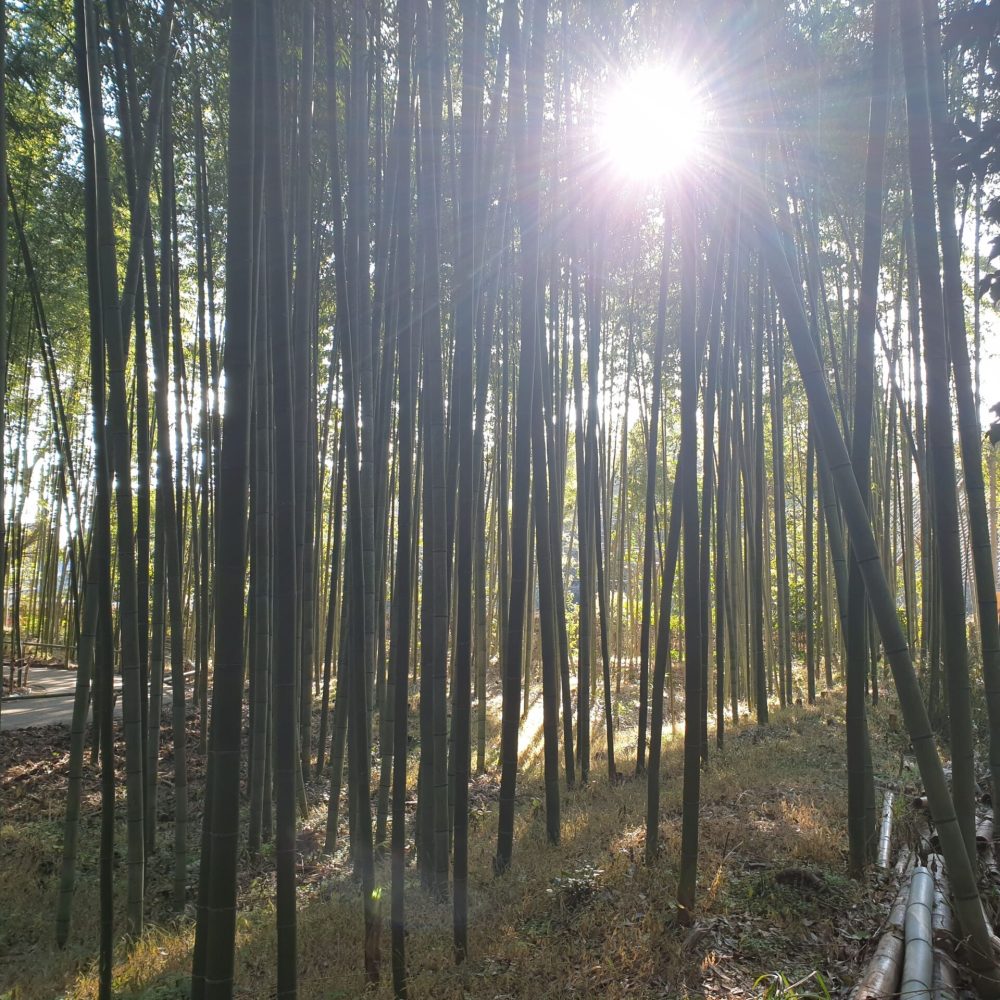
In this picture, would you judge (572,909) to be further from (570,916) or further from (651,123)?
(651,123)

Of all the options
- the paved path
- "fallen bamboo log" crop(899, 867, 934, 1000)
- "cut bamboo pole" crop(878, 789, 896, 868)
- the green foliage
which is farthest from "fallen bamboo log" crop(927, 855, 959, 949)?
the paved path

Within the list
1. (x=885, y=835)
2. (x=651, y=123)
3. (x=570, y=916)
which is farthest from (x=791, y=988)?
(x=651, y=123)

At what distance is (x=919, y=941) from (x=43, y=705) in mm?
8469

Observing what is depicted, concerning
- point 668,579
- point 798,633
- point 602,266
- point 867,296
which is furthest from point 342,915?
point 798,633

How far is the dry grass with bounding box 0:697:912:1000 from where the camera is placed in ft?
7.32

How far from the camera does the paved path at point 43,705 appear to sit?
6812 millimetres

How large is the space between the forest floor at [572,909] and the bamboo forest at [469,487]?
0.06 ft

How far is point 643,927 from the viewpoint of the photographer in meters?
2.48

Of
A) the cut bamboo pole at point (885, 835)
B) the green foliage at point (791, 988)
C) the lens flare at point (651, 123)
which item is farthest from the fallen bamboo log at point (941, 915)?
the lens flare at point (651, 123)

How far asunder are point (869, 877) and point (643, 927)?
881 millimetres

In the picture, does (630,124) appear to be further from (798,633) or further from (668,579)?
(798,633)

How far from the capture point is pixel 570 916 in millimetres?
2627

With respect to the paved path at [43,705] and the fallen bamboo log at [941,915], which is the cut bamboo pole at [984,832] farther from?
the paved path at [43,705]

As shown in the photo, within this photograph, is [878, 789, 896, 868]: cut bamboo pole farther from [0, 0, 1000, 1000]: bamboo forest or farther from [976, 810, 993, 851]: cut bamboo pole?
[976, 810, 993, 851]: cut bamboo pole
